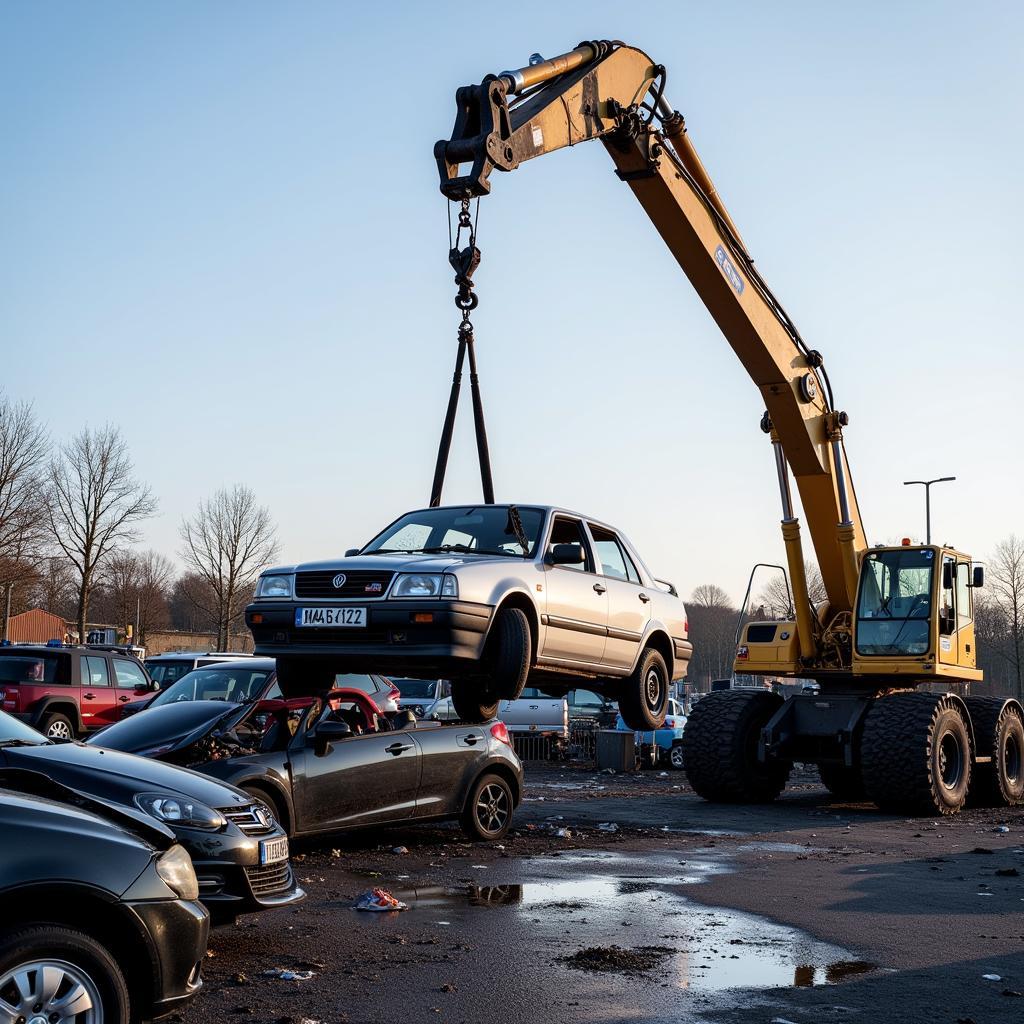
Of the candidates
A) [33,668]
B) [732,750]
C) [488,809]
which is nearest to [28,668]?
[33,668]

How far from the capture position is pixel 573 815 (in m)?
15.8

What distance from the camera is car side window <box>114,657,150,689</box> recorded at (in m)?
21.8

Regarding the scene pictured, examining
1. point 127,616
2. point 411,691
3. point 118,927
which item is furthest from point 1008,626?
point 118,927

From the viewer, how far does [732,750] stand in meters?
17.7

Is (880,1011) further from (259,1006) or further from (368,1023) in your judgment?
(259,1006)

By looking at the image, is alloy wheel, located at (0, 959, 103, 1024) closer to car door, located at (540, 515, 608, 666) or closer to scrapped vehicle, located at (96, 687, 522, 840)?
car door, located at (540, 515, 608, 666)

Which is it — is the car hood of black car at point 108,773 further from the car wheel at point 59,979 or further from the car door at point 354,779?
the car door at point 354,779

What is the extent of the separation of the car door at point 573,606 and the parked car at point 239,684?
13.7 feet

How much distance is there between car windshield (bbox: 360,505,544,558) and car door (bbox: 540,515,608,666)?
21 centimetres

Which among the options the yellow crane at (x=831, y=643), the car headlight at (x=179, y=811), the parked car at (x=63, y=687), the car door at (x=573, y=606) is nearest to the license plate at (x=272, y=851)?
the car headlight at (x=179, y=811)

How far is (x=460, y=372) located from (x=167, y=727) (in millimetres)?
4431

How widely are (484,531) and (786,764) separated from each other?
10.4 m

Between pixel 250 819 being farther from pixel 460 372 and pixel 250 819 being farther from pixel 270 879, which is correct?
pixel 460 372

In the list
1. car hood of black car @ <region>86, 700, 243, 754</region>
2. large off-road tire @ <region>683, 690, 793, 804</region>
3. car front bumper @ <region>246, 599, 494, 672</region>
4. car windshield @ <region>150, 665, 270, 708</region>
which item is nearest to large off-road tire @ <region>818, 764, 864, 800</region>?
large off-road tire @ <region>683, 690, 793, 804</region>
